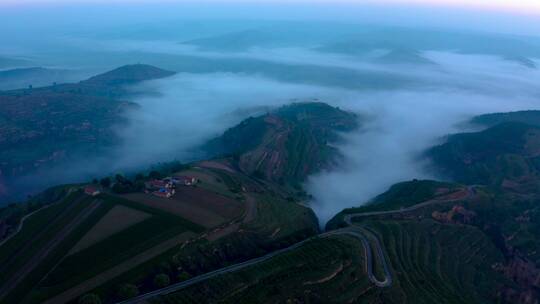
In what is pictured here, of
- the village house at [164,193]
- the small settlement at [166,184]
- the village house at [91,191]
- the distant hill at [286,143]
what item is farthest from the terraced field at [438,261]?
the village house at [91,191]

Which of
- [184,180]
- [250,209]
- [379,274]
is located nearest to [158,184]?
[184,180]

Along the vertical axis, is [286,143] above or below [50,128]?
below

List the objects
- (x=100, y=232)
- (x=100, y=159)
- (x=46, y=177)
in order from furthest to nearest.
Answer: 1. (x=100, y=159)
2. (x=46, y=177)
3. (x=100, y=232)

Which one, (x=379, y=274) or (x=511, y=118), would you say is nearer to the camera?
(x=379, y=274)

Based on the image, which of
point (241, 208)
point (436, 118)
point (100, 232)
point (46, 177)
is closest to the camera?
point (100, 232)

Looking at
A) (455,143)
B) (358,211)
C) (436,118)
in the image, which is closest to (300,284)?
(358,211)

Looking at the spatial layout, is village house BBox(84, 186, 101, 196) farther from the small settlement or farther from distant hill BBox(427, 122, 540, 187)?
distant hill BBox(427, 122, 540, 187)

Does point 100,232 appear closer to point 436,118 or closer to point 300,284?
point 300,284

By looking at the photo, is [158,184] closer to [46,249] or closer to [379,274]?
[46,249]
